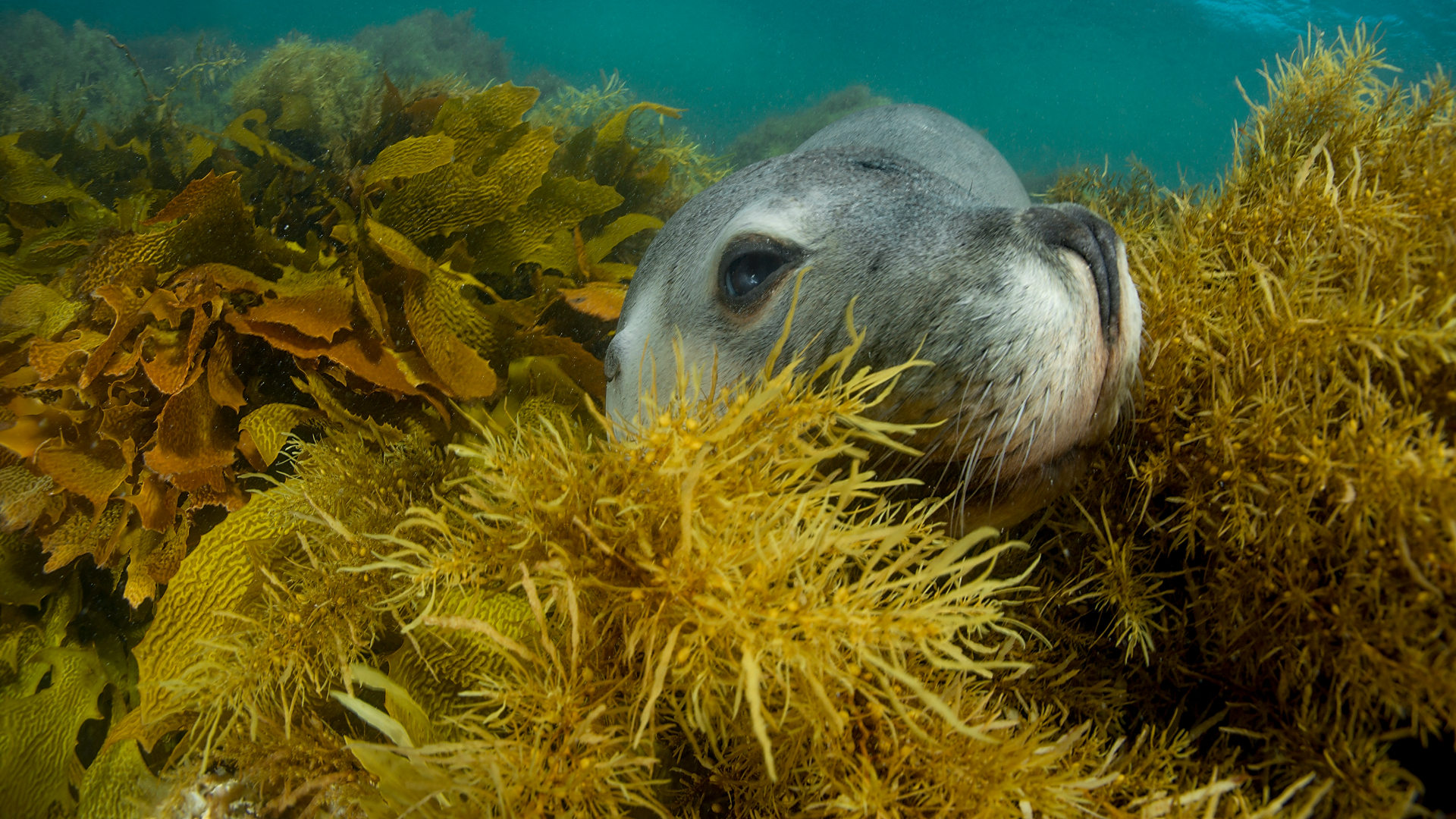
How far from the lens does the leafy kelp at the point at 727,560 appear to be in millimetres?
1129

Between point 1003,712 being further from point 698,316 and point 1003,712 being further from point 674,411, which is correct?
point 698,316

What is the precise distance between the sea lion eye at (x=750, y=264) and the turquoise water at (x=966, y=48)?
1487 inches

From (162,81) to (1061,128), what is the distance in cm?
8694

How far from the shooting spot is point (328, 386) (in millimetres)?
2887

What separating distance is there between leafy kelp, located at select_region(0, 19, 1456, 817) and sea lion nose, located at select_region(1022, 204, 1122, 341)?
284mm

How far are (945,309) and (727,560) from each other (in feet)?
2.73

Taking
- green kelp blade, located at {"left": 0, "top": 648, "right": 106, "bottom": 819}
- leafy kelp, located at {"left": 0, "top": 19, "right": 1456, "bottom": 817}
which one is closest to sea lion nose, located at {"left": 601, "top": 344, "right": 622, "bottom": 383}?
leafy kelp, located at {"left": 0, "top": 19, "right": 1456, "bottom": 817}

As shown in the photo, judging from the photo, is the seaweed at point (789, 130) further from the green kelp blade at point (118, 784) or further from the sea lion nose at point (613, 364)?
the green kelp blade at point (118, 784)

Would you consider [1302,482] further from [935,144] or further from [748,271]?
[935,144]

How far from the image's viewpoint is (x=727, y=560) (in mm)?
1123

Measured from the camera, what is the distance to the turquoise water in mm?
50438

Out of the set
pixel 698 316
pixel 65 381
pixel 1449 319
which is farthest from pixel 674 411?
pixel 65 381

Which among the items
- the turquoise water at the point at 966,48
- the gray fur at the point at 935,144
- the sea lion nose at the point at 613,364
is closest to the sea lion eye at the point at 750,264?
the sea lion nose at the point at 613,364

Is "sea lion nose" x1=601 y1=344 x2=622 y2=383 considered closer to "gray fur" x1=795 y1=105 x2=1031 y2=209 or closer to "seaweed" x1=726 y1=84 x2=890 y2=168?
"gray fur" x1=795 y1=105 x2=1031 y2=209
